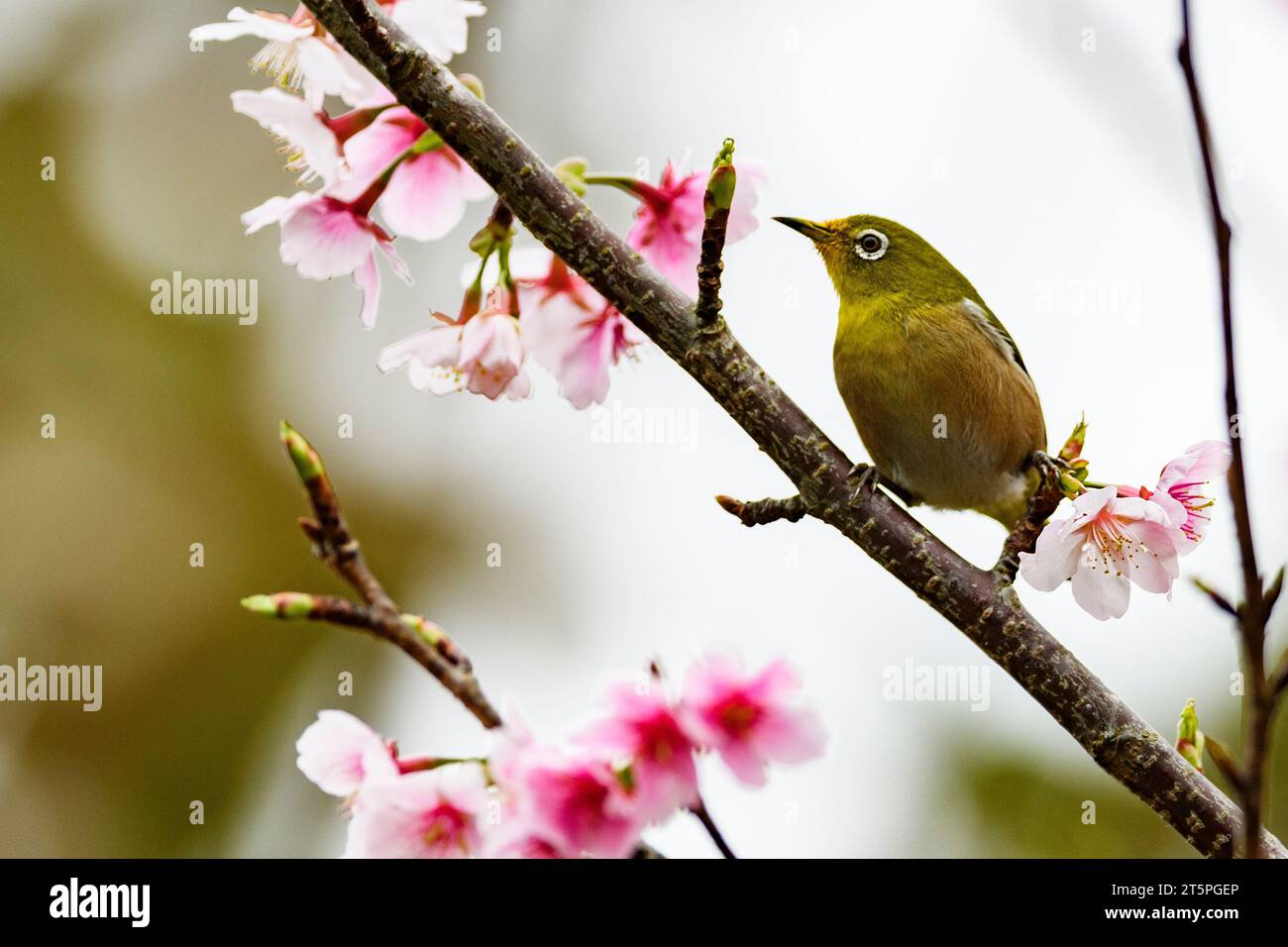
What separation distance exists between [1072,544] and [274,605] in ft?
4.49

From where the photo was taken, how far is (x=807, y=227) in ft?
11.8

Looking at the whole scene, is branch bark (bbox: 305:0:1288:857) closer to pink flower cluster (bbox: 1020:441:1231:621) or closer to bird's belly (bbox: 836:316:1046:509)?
pink flower cluster (bbox: 1020:441:1231:621)

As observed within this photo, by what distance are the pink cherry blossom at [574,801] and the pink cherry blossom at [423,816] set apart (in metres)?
0.10

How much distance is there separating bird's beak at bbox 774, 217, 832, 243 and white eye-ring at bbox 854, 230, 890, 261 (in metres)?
0.09

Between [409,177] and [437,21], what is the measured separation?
282 millimetres

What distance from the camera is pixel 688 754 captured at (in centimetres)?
146

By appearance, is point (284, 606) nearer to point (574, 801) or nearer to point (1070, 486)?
point (574, 801)

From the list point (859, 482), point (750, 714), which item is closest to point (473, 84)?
point (859, 482)

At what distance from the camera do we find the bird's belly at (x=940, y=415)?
10.7 ft

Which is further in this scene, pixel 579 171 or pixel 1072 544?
pixel 579 171

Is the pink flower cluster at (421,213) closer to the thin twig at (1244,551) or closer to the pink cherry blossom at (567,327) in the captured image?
the pink cherry blossom at (567,327)
